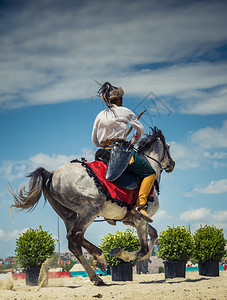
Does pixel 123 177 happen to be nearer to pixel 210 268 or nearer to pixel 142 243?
pixel 142 243

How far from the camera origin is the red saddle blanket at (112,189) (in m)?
6.97

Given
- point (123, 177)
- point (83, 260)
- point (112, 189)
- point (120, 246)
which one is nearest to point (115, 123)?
point (123, 177)

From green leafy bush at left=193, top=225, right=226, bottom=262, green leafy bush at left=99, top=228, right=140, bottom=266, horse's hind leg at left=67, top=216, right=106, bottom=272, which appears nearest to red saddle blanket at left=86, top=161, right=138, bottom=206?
horse's hind leg at left=67, top=216, right=106, bottom=272

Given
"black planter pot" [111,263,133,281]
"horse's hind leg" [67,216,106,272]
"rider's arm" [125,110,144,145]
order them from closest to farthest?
"horse's hind leg" [67,216,106,272] < "rider's arm" [125,110,144,145] < "black planter pot" [111,263,133,281]

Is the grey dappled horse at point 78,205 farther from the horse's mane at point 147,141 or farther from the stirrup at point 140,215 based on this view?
the horse's mane at point 147,141

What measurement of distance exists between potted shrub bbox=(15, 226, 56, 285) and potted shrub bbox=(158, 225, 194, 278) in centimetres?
287

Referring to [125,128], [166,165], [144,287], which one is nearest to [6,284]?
[144,287]

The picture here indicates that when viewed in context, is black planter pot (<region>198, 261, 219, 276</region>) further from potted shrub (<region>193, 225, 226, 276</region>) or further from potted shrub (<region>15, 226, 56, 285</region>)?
potted shrub (<region>15, 226, 56, 285</region>)

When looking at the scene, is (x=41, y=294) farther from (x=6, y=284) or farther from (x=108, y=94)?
(x=108, y=94)

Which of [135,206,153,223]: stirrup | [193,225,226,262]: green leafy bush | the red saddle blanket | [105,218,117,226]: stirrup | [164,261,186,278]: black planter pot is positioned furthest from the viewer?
[193,225,226,262]: green leafy bush

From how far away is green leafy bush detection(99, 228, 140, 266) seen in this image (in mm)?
9391

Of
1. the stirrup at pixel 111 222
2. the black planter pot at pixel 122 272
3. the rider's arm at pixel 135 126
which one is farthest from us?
the black planter pot at pixel 122 272

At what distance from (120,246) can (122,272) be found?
0.59 m

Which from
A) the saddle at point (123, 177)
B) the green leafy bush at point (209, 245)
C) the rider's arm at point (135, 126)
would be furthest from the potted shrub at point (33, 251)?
the green leafy bush at point (209, 245)
